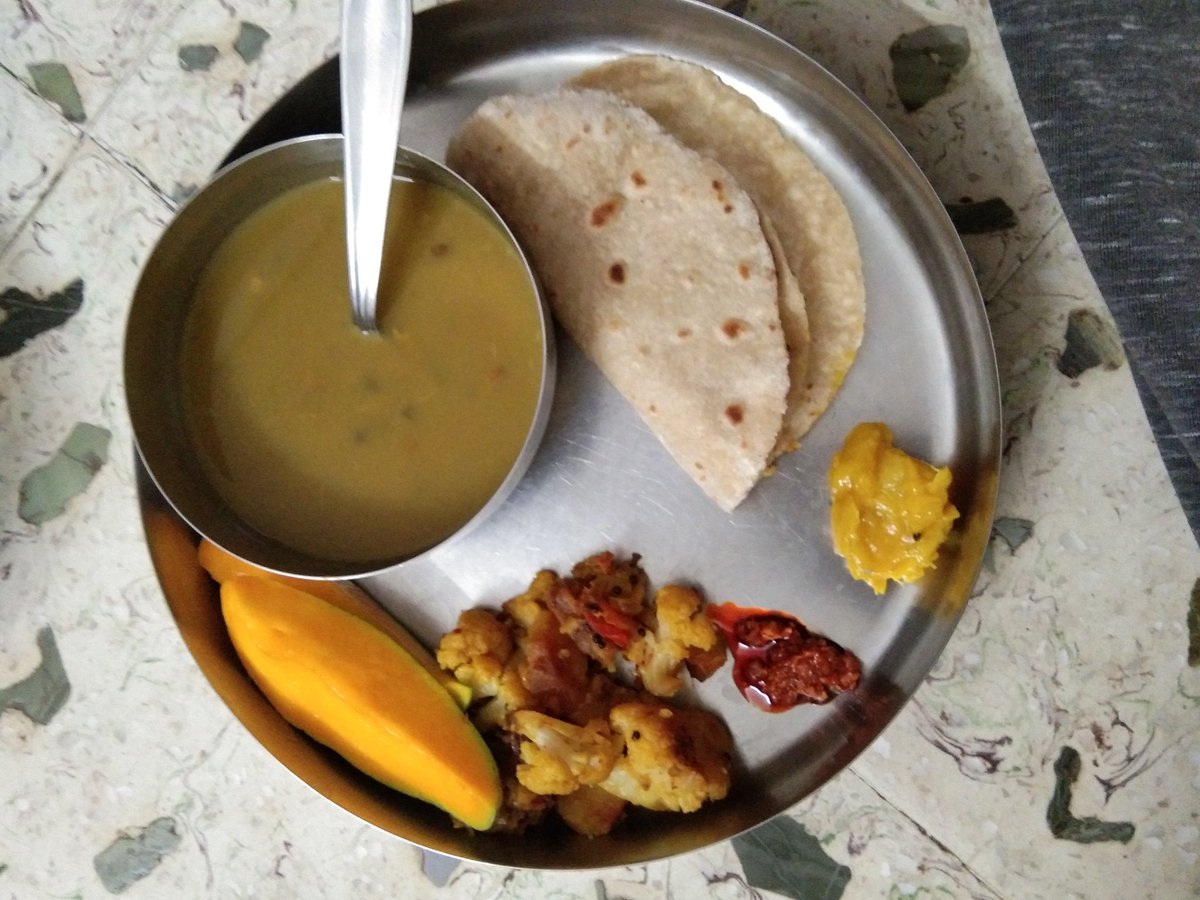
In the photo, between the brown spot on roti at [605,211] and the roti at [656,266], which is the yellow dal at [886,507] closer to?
the roti at [656,266]

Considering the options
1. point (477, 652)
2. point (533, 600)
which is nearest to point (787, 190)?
point (533, 600)

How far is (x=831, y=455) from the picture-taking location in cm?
133

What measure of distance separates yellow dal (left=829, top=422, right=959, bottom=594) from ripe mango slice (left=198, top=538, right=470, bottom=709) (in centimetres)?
61

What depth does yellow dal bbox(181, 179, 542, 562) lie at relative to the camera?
124 cm

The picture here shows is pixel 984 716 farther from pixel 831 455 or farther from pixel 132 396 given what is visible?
pixel 132 396

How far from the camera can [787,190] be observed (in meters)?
1.35

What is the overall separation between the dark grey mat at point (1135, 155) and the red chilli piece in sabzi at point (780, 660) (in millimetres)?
557

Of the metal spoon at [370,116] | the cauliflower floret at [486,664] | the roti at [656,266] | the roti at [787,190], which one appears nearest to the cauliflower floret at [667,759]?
the cauliflower floret at [486,664]

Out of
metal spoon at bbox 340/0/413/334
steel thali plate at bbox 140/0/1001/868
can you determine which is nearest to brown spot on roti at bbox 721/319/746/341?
steel thali plate at bbox 140/0/1001/868

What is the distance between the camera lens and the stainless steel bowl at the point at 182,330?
1226 mm

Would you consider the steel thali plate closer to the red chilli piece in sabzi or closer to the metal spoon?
the red chilli piece in sabzi

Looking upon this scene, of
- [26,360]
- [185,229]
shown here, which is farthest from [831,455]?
[26,360]

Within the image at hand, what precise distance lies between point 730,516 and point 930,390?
0.34 metres

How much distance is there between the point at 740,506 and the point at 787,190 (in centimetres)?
47
